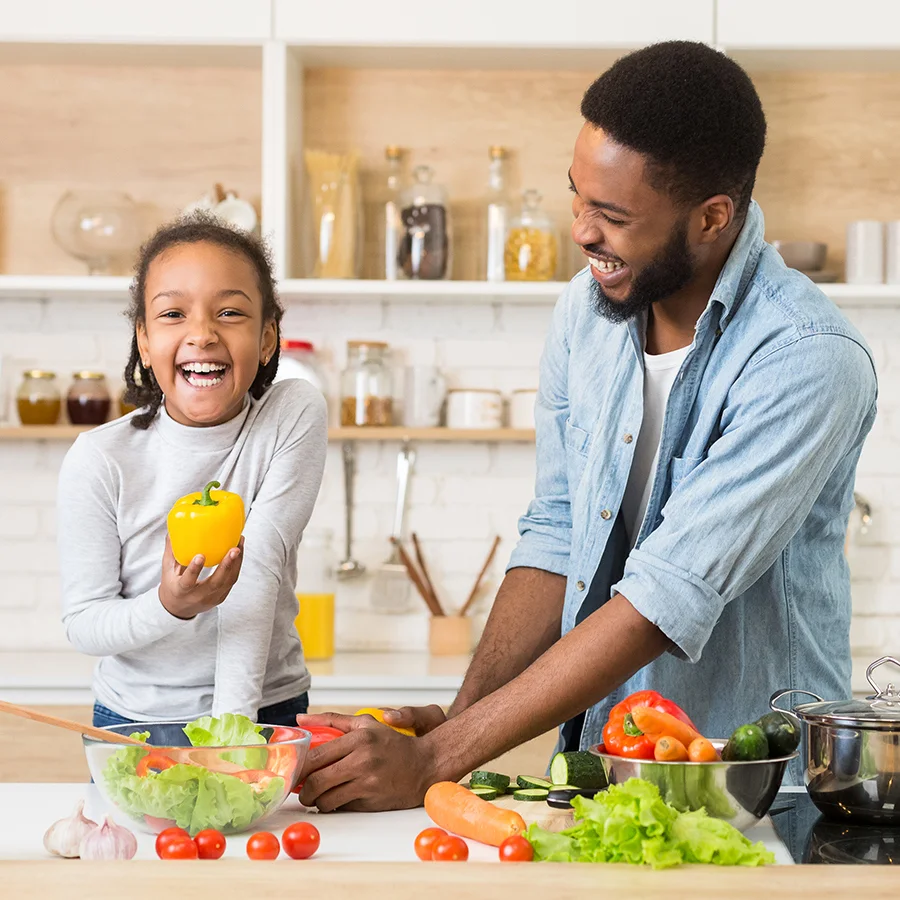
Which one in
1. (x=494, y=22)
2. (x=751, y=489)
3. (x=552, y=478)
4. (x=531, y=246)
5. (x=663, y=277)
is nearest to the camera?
(x=751, y=489)

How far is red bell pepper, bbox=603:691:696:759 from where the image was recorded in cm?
117

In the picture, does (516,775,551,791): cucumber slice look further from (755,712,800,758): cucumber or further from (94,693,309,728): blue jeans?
(94,693,309,728): blue jeans

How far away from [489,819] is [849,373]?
2.27 ft

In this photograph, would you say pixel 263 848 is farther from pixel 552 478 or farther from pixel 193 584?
pixel 552 478

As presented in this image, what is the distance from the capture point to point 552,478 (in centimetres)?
188

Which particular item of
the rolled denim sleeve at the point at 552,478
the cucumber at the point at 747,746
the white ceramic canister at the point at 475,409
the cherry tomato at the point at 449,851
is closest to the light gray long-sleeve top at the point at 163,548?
the rolled denim sleeve at the point at 552,478

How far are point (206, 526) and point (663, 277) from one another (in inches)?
25.7

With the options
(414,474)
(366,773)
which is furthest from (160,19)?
(366,773)

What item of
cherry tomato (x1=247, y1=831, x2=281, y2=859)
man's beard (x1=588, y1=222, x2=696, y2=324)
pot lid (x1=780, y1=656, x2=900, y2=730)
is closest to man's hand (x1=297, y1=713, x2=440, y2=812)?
cherry tomato (x1=247, y1=831, x2=281, y2=859)

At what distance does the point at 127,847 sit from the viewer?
42.4 inches

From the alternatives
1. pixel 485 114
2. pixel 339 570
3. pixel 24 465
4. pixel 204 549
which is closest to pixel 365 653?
pixel 339 570

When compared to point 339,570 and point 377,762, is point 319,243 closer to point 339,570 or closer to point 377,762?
point 339,570

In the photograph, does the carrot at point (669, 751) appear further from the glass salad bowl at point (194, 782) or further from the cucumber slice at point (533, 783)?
the glass salad bowl at point (194, 782)

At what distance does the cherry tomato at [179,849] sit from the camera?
1065mm
